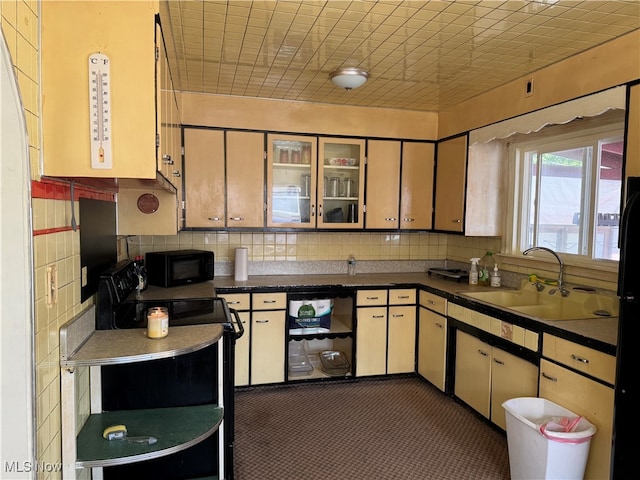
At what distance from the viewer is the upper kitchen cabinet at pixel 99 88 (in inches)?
58.1

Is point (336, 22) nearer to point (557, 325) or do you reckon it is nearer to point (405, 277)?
point (557, 325)

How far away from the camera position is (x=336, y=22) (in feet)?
7.09

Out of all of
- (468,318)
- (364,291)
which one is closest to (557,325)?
(468,318)

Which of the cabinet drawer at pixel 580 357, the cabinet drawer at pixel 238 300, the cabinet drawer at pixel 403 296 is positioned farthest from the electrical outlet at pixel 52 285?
the cabinet drawer at pixel 403 296

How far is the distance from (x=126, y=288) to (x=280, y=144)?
189cm

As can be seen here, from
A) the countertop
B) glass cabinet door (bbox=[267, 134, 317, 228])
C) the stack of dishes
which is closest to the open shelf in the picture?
the countertop

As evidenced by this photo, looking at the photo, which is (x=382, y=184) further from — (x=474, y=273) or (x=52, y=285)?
(x=52, y=285)

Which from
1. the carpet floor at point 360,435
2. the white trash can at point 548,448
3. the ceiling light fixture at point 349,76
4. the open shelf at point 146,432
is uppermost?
the ceiling light fixture at point 349,76

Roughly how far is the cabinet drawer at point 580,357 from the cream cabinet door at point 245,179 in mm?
2299

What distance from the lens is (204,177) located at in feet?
11.3

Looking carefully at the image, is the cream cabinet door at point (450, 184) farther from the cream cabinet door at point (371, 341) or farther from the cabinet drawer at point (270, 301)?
the cabinet drawer at point (270, 301)

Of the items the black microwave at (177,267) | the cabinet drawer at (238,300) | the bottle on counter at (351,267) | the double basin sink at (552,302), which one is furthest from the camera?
the bottle on counter at (351,267)

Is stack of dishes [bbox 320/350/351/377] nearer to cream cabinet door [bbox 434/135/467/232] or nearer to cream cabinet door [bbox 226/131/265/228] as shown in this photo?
cream cabinet door [bbox 226/131/265/228]
